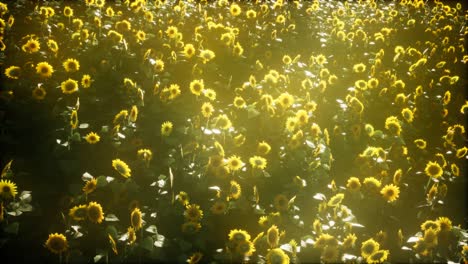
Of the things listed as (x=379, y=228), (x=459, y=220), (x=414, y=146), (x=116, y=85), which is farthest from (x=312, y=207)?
(x=116, y=85)

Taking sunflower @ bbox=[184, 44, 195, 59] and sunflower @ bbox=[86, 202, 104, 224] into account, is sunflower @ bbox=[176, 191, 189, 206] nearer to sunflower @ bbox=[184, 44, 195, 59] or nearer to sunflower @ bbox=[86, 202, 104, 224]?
sunflower @ bbox=[86, 202, 104, 224]

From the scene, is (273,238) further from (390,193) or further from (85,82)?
(85,82)

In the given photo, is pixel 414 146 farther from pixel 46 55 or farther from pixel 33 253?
pixel 46 55

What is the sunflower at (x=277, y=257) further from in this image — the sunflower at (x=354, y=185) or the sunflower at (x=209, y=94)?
the sunflower at (x=209, y=94)

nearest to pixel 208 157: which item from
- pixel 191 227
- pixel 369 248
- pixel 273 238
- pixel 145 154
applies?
pixel 145 154

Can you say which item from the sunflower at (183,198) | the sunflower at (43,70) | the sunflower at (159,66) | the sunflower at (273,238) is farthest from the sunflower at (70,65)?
the sunflower at (273,238)
